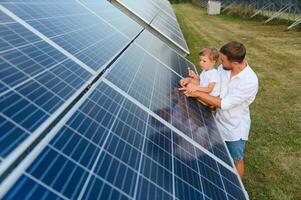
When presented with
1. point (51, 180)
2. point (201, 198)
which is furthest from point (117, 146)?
point (51, 180)

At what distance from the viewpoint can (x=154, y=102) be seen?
509 cm

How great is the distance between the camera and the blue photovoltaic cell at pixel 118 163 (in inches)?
97.7

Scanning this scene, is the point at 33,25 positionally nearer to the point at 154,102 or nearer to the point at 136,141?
the point at 154,102

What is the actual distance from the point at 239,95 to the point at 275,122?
5.18m

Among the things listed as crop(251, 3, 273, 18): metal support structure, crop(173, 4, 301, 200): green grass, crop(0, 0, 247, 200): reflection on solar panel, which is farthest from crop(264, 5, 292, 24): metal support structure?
crop(0, 0, 247, 200): reflection on solar panel

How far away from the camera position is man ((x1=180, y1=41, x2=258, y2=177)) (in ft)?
18.0

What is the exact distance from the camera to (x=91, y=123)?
3447mm

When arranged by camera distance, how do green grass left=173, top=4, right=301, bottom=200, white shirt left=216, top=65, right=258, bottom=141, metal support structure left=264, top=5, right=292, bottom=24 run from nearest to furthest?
1. white shirt left=216, top=65, right=258, bottom=141
2. green grass left=173, top=4, right=301, bottom=200
3. metal support structure left=264, top=5, right=292, bottom=24

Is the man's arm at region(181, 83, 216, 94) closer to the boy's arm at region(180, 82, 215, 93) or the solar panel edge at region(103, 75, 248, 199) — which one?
the boy's arm at region(180, 82, 215, 93)

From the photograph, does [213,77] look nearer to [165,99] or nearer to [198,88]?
[198,88]

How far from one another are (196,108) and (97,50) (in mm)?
1485

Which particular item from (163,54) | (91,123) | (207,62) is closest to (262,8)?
(163,54)

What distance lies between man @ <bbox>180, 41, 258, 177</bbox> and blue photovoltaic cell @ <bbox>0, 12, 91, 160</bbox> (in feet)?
6.08

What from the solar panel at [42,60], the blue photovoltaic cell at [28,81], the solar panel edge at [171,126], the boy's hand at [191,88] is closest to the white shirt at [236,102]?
the boy's hand at [191,88]
